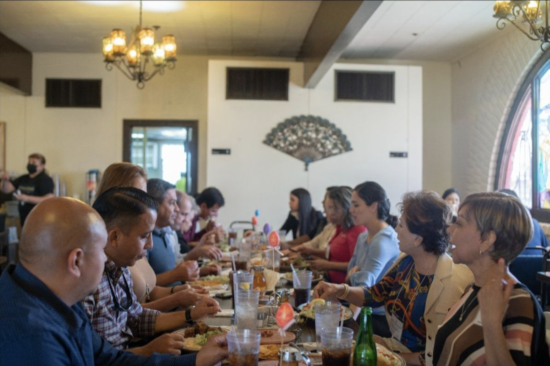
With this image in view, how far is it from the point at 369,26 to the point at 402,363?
19.5 feet

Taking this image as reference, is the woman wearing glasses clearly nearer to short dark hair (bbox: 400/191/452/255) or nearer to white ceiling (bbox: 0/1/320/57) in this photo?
short dark hair (bbox: 400/191/452/255)

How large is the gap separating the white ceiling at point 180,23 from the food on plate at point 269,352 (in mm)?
4979

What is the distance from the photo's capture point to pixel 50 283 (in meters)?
1.20

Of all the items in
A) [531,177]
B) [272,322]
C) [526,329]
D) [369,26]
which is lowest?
[272,322]

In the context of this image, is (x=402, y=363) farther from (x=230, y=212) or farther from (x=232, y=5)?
(x=230, y=212)

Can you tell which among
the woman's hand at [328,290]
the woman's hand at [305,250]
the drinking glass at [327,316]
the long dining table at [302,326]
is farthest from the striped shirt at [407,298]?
the woman's hand at [305,250]

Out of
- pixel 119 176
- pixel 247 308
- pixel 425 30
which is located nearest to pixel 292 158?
pixel 425 30

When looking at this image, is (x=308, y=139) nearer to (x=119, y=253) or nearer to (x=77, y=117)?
(x=77, y=117)

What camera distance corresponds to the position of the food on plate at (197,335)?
1.89 metres

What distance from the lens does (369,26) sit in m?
6.88

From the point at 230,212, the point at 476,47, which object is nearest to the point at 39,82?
the point at 230,212

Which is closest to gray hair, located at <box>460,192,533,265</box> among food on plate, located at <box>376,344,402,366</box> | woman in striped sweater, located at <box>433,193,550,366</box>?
woman in striped sweater, located at <box>433,193,550,366</box>

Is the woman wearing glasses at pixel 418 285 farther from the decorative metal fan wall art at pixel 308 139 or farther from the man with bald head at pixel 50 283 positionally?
the decorative metal fan wall art at pixel 308 139

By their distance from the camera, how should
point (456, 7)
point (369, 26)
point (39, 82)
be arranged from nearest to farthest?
point (456, 7), point (369, 26), point (39, 82)
